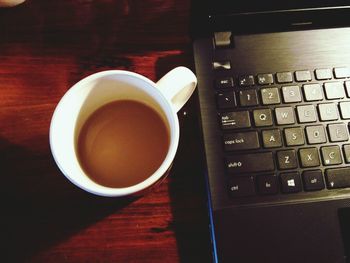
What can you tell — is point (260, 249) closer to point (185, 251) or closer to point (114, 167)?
point (185, 251)

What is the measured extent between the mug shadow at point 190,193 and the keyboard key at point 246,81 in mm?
60

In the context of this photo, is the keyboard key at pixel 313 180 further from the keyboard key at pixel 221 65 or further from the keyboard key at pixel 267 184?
the keyboard key at pixel 221 65

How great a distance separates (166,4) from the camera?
52cm

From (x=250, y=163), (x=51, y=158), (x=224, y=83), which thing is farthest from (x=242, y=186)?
(x=51, y=158)

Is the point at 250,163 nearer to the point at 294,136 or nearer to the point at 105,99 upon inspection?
the point at 294,136

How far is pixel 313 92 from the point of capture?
1.47ft

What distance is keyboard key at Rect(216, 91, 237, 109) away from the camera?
44 centimetres

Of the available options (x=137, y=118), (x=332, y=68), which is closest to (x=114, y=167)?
(x=137, y=118)

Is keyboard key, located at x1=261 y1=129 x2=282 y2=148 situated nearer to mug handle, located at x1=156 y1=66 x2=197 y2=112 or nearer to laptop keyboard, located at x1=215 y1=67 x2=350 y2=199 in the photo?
laptop keyboard, located at x1=215 y1=67 x2=350 y2=199

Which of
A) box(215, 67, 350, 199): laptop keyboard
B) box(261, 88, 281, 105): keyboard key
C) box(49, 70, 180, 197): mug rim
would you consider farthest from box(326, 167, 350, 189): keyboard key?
box(49, 70, 180, 197): mug rim

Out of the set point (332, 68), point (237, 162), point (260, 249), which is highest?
point (332, 68)

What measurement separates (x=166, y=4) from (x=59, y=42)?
17 centimetres

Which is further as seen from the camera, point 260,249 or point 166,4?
point 166,4

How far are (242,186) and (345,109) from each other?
166 mm
